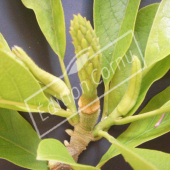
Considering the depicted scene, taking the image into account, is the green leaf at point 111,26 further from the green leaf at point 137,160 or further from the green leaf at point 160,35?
the green leaf at point 137,160

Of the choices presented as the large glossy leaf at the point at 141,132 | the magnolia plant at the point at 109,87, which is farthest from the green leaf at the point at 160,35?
the large glossy leaf at the point at 141,132

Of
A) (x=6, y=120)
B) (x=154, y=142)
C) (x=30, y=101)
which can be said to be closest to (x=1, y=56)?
(x=30, y=101)

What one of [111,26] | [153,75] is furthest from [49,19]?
[153,75]

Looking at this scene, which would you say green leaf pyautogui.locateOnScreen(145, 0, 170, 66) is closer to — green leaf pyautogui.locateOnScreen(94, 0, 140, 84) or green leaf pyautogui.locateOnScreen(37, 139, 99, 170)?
green leaf pyautogui.locateOnScreen(94, 0, 140, 84)

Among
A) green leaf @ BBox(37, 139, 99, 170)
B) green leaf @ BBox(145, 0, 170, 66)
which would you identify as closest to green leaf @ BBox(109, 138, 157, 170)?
green leaf @ BBox(37, 139, 99, 170)

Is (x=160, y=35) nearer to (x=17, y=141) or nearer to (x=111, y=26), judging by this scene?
(x=111, y=26)
